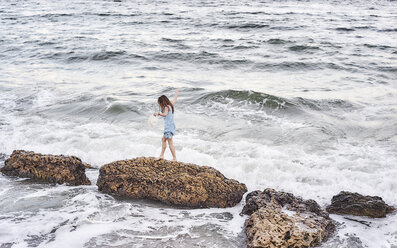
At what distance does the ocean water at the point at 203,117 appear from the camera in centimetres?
488

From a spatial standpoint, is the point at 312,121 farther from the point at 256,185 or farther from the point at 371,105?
the point at 256,185

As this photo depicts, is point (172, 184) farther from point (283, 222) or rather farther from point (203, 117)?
point (203, 117)

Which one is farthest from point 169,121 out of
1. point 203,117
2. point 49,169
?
point 203,117

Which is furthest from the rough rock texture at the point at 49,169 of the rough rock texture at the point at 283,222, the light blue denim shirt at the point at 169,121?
the rough rock texture at the point at 283,222

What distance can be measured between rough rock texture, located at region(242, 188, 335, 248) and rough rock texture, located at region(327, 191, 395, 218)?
0.43 m

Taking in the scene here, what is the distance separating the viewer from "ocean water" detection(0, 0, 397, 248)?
488 centimetres

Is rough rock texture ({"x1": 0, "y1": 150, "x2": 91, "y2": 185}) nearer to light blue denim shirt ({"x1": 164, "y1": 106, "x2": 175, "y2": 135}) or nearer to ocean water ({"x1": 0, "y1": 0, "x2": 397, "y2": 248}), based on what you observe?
ocean water ({"x1": 0, "y1": 0, "x2": 397, "y2": 248})

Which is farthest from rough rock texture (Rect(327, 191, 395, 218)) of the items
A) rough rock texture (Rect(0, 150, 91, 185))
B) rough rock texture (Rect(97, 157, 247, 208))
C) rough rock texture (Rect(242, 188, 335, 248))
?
rough rock texture (Rect(0, 150, 91, 185))

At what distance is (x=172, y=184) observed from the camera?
5.44 m

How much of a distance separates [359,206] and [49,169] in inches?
187

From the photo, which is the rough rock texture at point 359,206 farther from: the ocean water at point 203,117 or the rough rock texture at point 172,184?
the rough rock texture at point 172,184

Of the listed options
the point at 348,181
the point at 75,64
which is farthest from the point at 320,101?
the point at 75,64

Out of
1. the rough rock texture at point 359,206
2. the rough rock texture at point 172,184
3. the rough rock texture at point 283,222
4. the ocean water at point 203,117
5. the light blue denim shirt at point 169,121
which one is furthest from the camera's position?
the light blue denim shirt at point 169,121

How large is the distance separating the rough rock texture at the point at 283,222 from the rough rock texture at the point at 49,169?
277 cm
